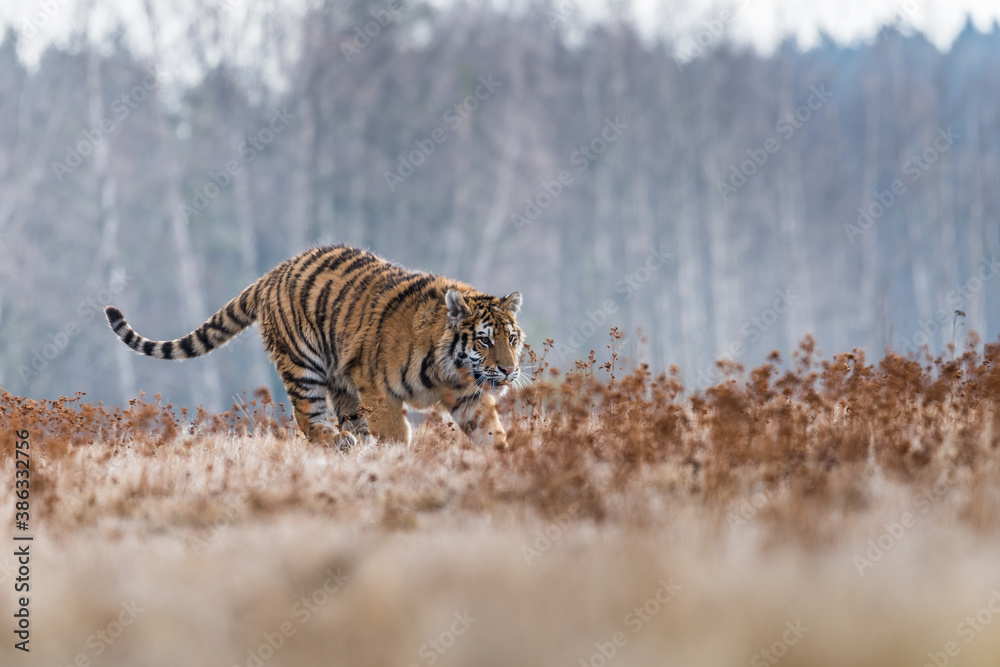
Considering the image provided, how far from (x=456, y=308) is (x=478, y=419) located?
2.49 feet

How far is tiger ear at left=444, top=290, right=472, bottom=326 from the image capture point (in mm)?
6188

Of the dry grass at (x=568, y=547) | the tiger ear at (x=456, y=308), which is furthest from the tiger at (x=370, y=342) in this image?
the dry grass at (x=568, y=547)

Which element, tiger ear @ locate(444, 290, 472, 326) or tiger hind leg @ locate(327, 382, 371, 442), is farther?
tiger hind leg @ locate(327, 382, 371, 442)

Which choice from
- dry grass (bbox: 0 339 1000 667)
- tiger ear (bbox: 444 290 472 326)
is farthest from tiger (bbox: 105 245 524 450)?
dry grass (bbox: 0 339 1000 667)

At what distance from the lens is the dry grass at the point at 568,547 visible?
3.00 metres

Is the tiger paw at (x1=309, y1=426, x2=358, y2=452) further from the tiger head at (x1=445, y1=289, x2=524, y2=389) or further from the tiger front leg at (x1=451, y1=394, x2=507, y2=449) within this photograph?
the tiger head at (x1=445, y1=289, x2=524, y2=389)

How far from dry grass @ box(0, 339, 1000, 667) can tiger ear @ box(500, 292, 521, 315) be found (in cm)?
136

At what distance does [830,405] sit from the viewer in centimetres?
546

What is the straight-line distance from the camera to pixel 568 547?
11.6 feet

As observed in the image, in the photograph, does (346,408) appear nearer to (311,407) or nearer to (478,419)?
(311,407)

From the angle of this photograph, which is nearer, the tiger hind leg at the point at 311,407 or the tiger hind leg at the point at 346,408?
the tiger hind leg at the point at 311,407

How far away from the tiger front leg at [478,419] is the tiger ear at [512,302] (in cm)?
66

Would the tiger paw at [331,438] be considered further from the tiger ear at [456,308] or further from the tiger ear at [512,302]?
the tiger ear at [512,302]

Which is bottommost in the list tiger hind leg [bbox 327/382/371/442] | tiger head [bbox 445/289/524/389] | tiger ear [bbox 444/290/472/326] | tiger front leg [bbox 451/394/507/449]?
tiger front leg [bbox 451/394/507/449]
